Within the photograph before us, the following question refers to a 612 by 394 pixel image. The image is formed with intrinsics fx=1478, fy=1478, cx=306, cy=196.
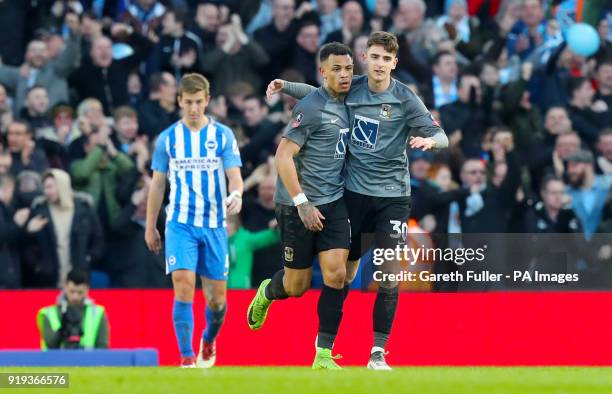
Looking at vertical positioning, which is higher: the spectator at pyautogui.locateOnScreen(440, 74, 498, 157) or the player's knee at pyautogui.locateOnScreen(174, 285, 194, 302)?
the spectator at pyautogui.locateOnScreen(440, 74, 498, 157)

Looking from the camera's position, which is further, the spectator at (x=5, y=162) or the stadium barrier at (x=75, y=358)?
the spectator at (x=5, y=162)

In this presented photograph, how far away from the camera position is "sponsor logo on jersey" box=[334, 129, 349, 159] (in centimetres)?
1108

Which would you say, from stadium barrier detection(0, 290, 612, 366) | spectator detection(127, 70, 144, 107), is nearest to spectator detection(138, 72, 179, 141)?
spectator detection(127, 70, 144, 107)

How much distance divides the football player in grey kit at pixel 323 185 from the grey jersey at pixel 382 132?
0.11m

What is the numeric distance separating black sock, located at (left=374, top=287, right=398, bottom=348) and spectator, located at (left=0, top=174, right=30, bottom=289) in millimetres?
5966

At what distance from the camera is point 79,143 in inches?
651

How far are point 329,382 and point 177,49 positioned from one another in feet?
30.0

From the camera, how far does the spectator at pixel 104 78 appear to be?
683 inches

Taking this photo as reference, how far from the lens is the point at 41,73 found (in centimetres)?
1725

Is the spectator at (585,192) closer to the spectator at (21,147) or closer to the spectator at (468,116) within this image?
the spectator at (468,116)

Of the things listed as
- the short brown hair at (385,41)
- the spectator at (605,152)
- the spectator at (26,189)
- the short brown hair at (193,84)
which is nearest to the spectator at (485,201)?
the spectator at (605,152)

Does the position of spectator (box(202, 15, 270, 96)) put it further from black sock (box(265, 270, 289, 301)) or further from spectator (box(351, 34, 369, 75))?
black sock (box(265, 270, 289, 301))

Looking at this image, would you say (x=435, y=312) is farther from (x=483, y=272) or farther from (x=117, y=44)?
(x=117, y=44)

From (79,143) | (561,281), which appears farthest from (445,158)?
(79,143)
